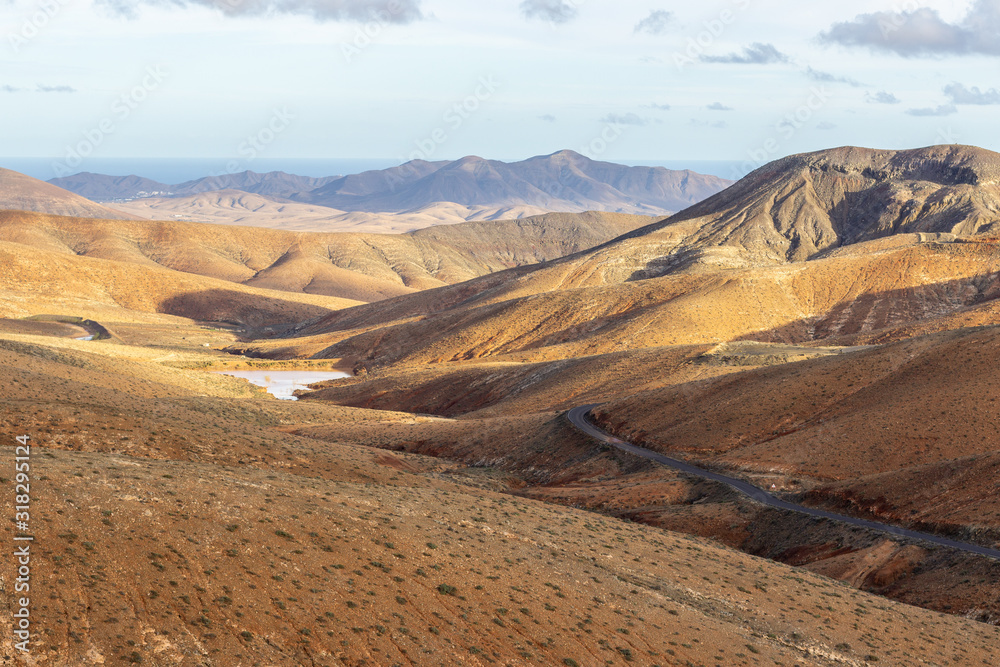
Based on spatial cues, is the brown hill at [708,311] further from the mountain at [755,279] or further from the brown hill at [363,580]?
the brown hill at [363,580]

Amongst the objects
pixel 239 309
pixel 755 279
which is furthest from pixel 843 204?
pixel 239 309

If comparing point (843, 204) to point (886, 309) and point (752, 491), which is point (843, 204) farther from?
point (752, 491)

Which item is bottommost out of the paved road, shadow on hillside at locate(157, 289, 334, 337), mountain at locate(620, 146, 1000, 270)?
shadow on hillside at locate(157, 289, 334, 337)

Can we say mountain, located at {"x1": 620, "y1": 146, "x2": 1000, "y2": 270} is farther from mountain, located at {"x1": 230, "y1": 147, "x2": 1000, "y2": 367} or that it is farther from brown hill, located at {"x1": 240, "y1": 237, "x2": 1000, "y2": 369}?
brown hill, located at {"x1": 240, "y1": 237, "x2": 1000, "y2": 369}

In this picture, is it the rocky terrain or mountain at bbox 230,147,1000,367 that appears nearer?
the rocky terrain

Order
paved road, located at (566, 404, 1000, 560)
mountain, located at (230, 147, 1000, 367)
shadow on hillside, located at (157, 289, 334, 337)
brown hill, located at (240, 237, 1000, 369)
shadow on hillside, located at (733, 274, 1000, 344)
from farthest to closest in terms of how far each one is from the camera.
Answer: shadow on hillside, located at (157, 289, 334, 337) → mountain, located at (230, 147, 1000, 367) → shadow on hillside, located at (733, 274, 1000, 344) → brown hill, located at (240, 237, 1000, 369) → paved road, located at (566, 404, 1000, 560)

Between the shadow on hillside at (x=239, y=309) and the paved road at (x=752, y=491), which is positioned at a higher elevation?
the paved road at (x=752, y=491)

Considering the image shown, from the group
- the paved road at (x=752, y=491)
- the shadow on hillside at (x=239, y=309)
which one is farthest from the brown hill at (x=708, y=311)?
the shadow on hillside at (x=239, y=309)

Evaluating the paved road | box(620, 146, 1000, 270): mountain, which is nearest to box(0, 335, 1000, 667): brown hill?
the paved road

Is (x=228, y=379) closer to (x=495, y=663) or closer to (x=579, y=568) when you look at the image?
(x=579, y=568)
